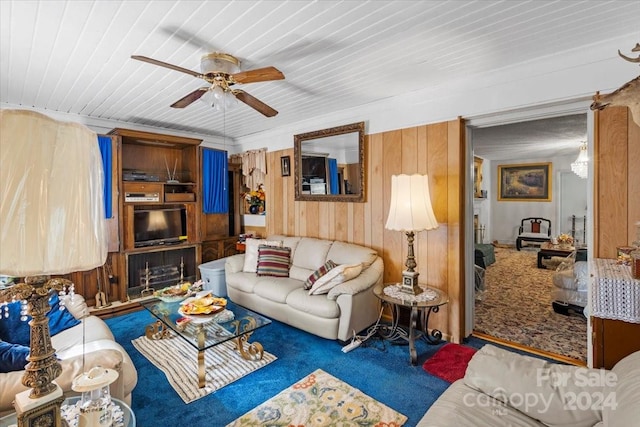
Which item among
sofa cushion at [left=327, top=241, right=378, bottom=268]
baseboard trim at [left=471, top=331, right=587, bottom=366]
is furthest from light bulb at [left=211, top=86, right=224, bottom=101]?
baseboard trim at [left=471, top=331, right=587, bottom=366]

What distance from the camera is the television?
14.2 ft

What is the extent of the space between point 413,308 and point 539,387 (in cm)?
124

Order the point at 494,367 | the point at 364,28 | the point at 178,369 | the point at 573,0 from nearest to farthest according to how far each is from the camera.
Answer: the point at 494,367, the point at 573,0, the point at 364,28, the point at 178,369

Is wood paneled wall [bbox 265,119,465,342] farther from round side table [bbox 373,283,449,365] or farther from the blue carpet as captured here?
the blue carpet

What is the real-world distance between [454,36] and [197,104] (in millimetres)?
2734

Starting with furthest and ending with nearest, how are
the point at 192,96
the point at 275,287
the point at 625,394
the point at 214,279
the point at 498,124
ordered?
1. the point at 214,279
2. the point at 275,287
3. the point at 498,124
4. the point at 192,96
5. the point at 625,394

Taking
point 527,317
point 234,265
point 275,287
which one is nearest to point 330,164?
point 275,287

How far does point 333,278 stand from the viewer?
300 centimetres

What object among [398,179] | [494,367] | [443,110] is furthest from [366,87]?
[494,367]

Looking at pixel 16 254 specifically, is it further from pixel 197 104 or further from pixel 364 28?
pixel 197 104

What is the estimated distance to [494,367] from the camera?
1453 millimetres

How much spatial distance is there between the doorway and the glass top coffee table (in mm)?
2132

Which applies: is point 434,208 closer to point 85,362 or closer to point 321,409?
point 321,409

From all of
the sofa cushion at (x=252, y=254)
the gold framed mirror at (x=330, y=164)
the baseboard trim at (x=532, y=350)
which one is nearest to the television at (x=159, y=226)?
the sofa cushion at (x=252, y=254)
